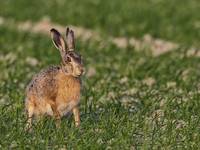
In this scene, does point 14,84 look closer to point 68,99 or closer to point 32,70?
point 32,70

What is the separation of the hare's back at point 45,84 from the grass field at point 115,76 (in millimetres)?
288

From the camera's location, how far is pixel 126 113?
8016 millimetres

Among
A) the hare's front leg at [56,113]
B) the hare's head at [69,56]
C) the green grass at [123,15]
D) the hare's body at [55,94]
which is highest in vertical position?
the green grass at [123,15]

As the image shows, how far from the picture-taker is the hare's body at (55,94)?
7609mm

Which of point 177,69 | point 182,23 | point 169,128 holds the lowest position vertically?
point 169,128

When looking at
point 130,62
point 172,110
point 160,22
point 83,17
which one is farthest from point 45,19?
point 172,110

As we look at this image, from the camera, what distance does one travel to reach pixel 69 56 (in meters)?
7.51

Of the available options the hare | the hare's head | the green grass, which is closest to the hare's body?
the hare

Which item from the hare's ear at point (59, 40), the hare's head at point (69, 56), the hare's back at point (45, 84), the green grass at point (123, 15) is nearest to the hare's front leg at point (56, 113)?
the hare's back at point (45, 84)

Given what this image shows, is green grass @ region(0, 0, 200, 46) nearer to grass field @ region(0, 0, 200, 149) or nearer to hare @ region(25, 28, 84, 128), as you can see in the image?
grass field @ region(0, 0, 200, 149)

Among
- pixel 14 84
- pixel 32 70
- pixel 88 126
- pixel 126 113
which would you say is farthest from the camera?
pixel 32 70

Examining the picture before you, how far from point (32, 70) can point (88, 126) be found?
4519 millimetres

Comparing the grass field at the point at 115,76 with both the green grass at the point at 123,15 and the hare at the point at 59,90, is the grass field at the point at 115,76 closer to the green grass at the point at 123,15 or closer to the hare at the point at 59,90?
the green grass at the point at 123,15

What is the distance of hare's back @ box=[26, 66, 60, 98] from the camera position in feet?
25.1
